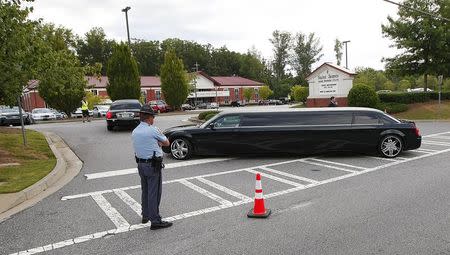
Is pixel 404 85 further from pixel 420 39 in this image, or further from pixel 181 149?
pixel 181 149

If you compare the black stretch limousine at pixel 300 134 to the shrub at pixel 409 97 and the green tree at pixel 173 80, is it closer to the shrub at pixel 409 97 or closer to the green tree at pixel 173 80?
the shrub at pixel 409 97

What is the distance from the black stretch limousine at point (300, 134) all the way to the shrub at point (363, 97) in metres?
14.5

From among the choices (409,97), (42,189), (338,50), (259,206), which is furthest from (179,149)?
(338,50)

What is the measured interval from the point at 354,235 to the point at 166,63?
40.3 metres

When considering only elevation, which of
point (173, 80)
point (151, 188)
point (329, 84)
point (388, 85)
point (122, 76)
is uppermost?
point (122, 76)

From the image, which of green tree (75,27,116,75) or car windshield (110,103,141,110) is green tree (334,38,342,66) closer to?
green tree (75,27,116,75)

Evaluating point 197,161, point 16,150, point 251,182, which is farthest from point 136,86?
point 251,182

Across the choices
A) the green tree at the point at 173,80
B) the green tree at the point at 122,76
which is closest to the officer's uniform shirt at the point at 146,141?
the green tree at the point at 122,76

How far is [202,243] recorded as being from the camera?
4.80 meters

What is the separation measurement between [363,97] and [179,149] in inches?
684

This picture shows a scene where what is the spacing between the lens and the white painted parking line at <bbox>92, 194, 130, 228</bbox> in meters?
5.62

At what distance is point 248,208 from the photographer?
620 cm

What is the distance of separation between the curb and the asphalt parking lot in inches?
10.2

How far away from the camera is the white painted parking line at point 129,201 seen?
6.28m
